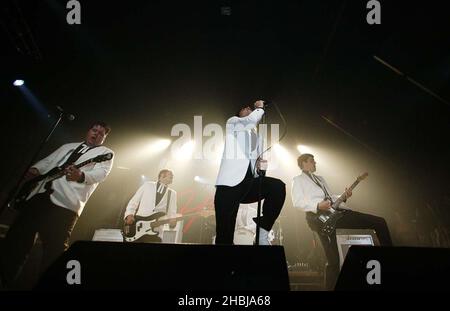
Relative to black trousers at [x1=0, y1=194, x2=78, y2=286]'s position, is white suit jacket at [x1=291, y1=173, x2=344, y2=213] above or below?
above

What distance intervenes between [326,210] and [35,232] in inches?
141

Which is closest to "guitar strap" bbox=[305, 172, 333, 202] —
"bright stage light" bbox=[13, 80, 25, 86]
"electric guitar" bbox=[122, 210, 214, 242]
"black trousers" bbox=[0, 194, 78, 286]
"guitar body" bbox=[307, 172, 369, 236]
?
"guitar body" bbox=[307, 172, 369, 236]

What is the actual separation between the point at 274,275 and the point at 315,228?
2.87 metres

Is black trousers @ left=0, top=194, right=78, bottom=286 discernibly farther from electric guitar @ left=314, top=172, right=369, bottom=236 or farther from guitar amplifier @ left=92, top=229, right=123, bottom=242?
electric guitar @ left=314, top=172, right=369, bottom=236

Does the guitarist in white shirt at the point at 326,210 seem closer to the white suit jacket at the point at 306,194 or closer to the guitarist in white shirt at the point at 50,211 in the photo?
the white suit jacket at the point at 306,194

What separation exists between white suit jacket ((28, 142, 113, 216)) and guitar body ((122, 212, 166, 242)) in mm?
1634

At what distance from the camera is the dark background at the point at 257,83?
14.8 feet

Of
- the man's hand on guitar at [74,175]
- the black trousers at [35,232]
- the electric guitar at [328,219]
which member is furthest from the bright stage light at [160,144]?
the electric guitar at [328,219]

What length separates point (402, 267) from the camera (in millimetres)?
1452

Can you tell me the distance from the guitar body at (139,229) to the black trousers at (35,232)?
1.79m

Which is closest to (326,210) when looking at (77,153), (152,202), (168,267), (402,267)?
(402,267)

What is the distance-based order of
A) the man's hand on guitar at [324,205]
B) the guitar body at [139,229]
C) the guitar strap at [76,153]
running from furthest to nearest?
the guitar body at [139,229], the man's hand on guitar at [324,205], the guitar strap at [76,153]

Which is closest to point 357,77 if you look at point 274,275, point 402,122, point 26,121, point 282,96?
point 402,122

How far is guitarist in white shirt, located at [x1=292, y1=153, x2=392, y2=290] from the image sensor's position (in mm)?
3666
